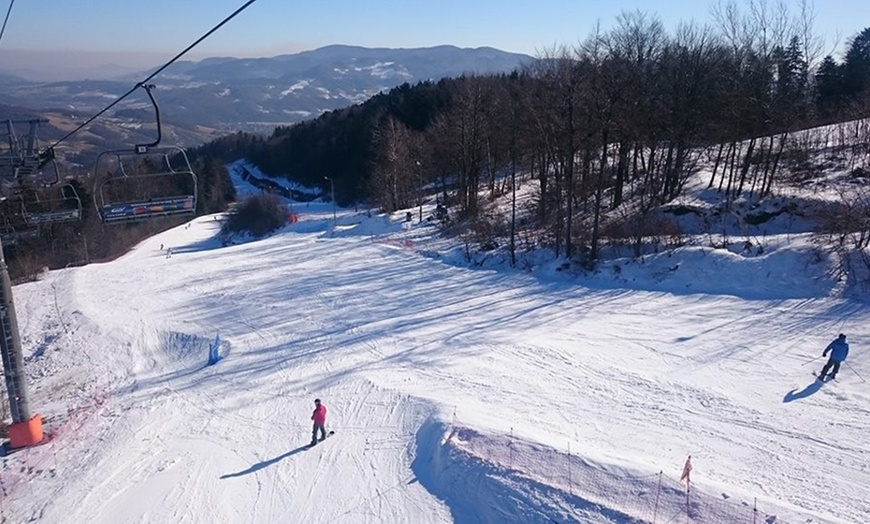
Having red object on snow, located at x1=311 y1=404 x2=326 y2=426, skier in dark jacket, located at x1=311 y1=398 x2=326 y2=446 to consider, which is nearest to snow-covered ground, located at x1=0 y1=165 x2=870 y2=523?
skier in dark jacket, located at x1=311 y1=398 x2=326 y2=446

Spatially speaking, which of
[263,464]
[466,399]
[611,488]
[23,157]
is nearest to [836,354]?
[611,488]

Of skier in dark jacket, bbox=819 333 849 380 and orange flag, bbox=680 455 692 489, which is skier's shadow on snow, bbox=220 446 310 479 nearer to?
orange flag, bbox=680 455 692 489

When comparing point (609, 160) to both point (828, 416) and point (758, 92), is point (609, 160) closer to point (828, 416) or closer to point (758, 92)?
point (758, 92)

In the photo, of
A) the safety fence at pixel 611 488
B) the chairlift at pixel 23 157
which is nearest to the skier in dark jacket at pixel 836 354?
the safety fence at pixel 611 488

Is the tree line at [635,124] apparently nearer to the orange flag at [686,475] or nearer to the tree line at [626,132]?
the tree line at [626,132]

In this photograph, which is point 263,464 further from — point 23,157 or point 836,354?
point 836,354

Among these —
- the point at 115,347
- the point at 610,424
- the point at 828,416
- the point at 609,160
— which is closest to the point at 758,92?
the point at 609,160
